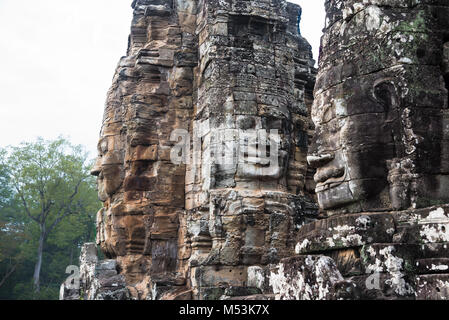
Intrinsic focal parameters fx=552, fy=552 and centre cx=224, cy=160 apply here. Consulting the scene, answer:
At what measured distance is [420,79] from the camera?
478 cm

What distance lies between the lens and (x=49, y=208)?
27.6 meters

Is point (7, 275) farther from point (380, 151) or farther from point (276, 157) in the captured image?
point (380, 151)

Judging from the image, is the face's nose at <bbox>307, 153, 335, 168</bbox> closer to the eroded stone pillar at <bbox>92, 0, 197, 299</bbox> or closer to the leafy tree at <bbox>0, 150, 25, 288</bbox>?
the eroded stone pillar at <bbox>92, 0, 197, 299</bbox>

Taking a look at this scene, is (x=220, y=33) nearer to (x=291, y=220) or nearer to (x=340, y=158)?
(x=291, y=220)

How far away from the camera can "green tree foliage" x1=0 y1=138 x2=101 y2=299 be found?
88.1 feet

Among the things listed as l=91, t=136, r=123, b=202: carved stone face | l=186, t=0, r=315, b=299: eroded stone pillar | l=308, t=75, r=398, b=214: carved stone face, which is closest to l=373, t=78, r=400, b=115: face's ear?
l=308, t=75, r=398, b=214: carved stone face

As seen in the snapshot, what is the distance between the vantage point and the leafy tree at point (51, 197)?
27328mm

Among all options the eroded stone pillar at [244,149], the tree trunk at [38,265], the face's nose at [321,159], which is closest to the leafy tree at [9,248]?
the tree trunk at [38,265]

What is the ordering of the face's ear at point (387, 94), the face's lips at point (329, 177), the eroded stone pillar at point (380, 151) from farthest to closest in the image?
1. the face's lips at point (329, 177)
2. the face's ear at point (387, 94)
3. the eroded stone pillar at point (380, 151)

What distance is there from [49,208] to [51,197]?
26.8 inches

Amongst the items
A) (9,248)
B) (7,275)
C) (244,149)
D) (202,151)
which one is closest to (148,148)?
(202,151)

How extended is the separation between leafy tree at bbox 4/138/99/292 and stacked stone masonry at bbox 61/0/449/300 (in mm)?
15631

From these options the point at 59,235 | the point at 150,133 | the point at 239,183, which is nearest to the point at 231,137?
the point at 239,183

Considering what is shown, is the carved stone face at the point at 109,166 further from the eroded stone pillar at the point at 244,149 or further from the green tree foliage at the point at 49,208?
the green tree foliage at the point at 49,208
